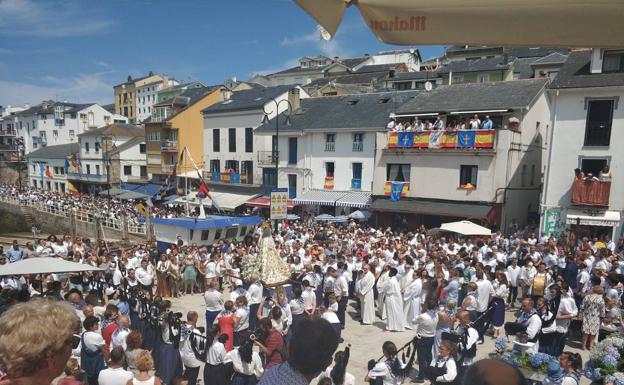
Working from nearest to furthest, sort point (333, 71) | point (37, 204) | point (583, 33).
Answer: point (583, 33) < point (37, 204) < point (333, 71)

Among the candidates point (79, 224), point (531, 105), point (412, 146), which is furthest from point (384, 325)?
point (79, 224)

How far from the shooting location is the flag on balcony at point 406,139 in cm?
2536

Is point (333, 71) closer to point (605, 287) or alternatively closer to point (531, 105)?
point (531, 105)

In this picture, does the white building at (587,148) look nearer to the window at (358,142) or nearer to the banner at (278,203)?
the window at (358,142)

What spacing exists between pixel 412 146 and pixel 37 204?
105ft

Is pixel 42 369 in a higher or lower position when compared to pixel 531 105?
lower

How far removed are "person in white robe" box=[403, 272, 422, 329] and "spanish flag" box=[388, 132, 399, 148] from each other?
50.6ft

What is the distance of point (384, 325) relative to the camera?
11.9 meters

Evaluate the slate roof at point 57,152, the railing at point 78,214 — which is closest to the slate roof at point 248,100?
the railing at point 78,214

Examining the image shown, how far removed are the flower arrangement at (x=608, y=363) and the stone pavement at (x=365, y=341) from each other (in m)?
2.59

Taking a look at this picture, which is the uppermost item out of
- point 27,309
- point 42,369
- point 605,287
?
point 27,309

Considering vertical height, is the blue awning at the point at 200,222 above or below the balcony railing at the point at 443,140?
below

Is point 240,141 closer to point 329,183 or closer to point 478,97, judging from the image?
point 329,183

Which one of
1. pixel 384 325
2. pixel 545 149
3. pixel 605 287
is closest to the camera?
pixel 605 287
